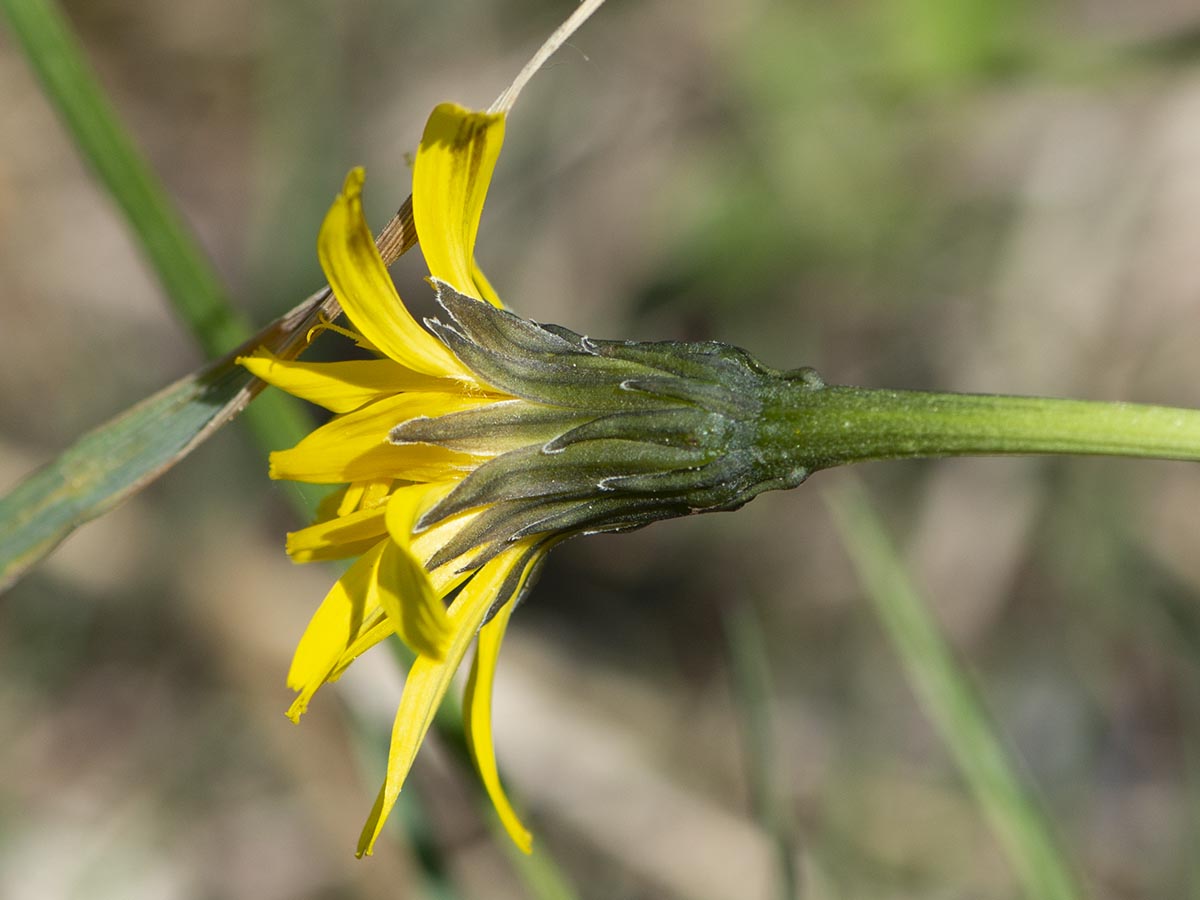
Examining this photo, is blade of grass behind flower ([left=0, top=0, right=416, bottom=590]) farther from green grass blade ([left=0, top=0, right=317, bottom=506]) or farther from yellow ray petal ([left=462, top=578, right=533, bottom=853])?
yellow ray petal ([left=462, top=578, right=533, bottom=853])

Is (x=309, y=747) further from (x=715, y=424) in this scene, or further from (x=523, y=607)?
(x=715, y=424)

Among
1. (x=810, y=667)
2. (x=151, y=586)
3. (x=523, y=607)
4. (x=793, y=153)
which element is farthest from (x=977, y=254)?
(x=151, y=586)

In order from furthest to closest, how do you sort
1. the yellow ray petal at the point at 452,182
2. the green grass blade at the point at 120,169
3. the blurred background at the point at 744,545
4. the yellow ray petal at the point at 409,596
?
the blurred background at the point at 744,545 → the green grass blade at the point at 120,169 → the yellow ray petal at the point at 452,182 → the yellow ray petal at the point at 409,596

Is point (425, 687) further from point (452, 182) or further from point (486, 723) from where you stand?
point (452, 182)

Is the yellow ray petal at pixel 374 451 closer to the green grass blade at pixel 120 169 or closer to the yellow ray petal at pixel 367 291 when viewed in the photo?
the yellow ray petal at pixel 367 291

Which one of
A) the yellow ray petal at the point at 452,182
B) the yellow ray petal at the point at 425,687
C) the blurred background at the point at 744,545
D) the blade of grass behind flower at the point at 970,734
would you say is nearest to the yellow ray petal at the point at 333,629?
the yellow ray petal at the point at 425,687

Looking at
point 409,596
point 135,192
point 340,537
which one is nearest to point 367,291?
point 340,537

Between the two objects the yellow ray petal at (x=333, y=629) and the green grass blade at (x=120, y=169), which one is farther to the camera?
the green grass blade at (x=120, y=169)

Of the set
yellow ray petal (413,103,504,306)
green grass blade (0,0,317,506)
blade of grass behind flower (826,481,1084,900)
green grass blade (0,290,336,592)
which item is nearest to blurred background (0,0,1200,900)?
blade of grass behind flower (826,481,1084,900)
